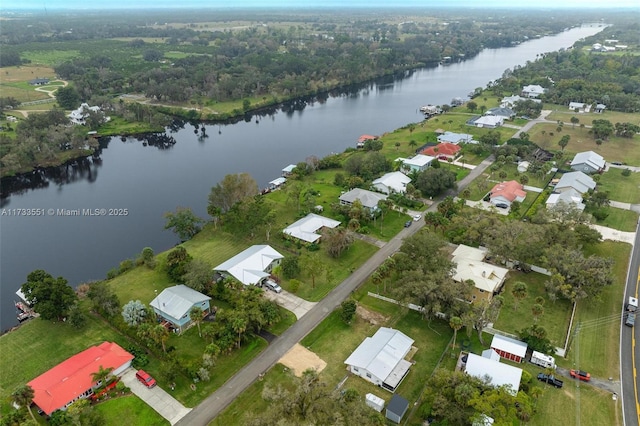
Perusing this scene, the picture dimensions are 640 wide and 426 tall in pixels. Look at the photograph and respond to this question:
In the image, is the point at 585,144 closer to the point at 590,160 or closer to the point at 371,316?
the point at 590,160

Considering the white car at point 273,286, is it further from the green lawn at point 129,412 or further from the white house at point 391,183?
the white house at point 391,183

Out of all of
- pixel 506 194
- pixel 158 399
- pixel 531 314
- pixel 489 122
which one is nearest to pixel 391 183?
pixel 506 194

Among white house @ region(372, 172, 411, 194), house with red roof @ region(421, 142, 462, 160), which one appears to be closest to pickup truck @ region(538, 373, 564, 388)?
white house @ region(372, 172, 411, 194)

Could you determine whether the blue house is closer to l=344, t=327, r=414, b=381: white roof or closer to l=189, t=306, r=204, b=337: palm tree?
l=189, t=306, r=204, b=337: palm tree

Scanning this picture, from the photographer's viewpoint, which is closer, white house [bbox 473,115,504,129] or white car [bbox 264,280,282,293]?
white car [bbox 264,280,282,293]

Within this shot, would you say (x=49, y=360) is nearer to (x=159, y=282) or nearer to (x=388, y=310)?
(x=159, y=282)

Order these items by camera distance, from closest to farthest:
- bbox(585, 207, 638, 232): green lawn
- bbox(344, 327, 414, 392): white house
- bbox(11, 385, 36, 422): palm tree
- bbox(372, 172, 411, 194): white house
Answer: bbox(11, 385, 36, 422): palm tree → bbox(344, 327, 414, 392): white house → bbox(585, 207, 638, 232): green lawn → bbox(372, 172, 411, 194): white house
